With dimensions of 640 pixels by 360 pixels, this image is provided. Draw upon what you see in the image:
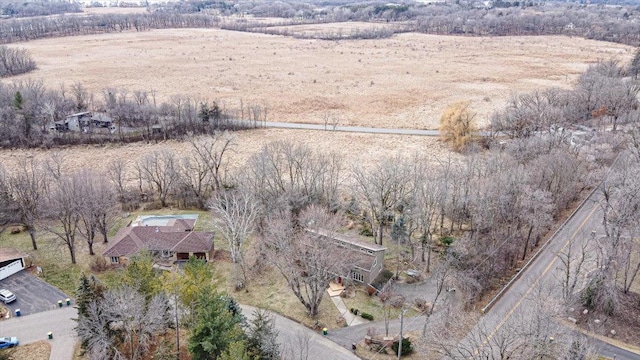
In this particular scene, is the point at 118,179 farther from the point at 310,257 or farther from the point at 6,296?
the point at 310,257

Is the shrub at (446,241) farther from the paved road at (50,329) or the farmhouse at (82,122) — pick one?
the farmhouse at (82,122)

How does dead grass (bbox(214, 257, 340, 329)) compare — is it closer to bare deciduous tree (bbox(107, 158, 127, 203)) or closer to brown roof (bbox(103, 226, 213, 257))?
brown roof (bbox(103, 226, 213, 257))

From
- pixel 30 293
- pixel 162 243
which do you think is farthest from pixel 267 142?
pixel 30 293

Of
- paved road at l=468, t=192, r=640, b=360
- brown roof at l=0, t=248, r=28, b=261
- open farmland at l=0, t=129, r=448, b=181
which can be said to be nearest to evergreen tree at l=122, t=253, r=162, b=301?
brown roof at l=0, t=248, r=28, b=261

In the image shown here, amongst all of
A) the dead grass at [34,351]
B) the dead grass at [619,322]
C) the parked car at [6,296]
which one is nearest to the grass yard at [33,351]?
the dead grass at [34,351]

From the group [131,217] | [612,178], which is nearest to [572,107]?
[612,178]
